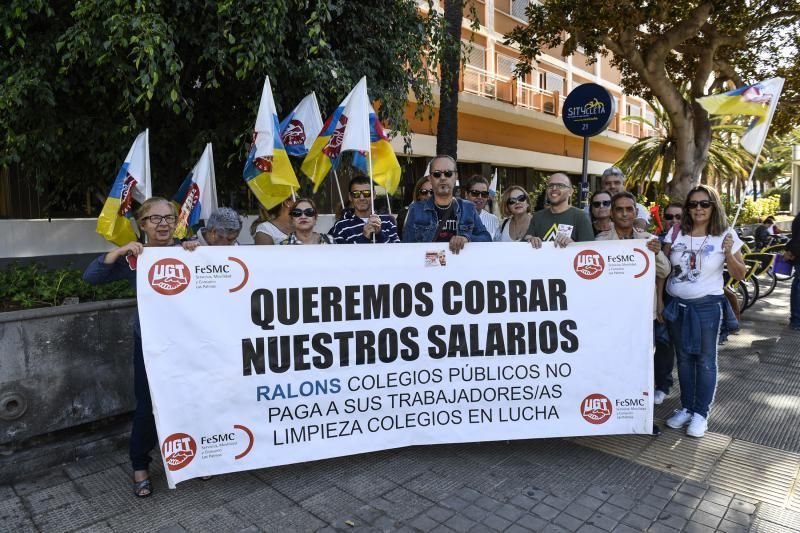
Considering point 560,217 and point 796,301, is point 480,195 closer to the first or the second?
point 560,217

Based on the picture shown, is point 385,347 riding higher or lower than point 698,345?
higher

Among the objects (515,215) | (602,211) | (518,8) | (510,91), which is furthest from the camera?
(518,8)

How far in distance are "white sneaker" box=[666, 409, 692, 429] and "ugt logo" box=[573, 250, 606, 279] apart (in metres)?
1.43

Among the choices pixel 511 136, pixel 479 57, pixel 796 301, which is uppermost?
pixel 479 57

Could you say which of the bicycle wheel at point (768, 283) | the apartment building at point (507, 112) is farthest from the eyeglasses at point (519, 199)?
the apartment building at point (507, 112)

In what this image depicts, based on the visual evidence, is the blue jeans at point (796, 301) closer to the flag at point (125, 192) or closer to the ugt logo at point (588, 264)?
the ugt logo at point (588, 264)

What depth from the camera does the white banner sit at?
3.46 metres

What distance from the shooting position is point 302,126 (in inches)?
204

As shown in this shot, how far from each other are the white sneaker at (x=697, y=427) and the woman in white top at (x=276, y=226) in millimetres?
3475

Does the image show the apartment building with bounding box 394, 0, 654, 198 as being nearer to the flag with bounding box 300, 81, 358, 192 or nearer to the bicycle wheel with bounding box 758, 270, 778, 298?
the bicycle wheel with bounding box 758, 270, 778, 298

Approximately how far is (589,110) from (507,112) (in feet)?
45.1

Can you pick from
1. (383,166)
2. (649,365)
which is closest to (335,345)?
(383,166)

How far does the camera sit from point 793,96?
13.6 meters

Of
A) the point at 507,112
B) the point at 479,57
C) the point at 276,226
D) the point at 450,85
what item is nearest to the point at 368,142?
the point at 276,226
